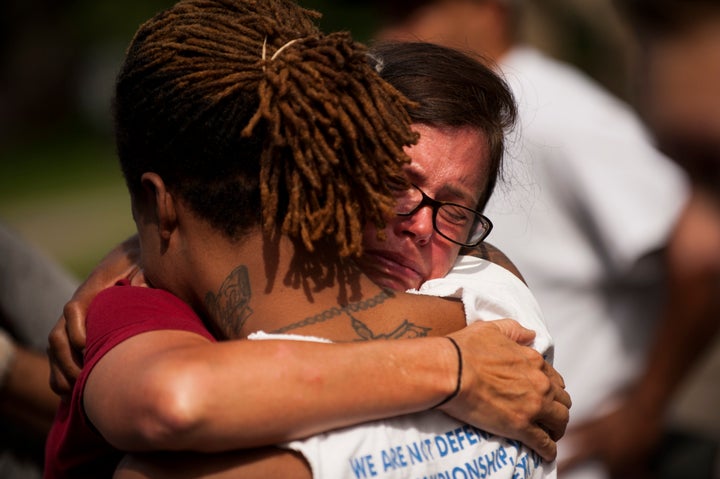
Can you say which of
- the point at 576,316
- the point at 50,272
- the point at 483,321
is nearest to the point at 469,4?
the point at 576,316

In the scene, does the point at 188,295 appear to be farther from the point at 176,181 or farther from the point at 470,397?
the point at 470,397

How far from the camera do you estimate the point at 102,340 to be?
2.14m

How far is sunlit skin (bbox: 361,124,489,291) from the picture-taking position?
239 cm

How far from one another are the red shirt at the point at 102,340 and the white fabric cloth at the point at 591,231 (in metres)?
2.26

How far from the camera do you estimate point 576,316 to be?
4.51 m

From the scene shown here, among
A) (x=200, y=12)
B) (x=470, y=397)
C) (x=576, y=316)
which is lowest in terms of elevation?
(x=576, y=316)

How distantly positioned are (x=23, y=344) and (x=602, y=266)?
241 centimetres

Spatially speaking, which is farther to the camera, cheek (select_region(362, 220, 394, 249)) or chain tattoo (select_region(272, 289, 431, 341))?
cheek (select_region(362, 220, 394, 249))

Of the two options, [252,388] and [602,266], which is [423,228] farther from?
[602,266]

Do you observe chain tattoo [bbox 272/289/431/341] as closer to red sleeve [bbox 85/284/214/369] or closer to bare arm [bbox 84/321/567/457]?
bare arm [bbox 84/321/567/457]

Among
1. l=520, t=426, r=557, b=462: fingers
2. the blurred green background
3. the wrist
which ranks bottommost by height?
the blurred green background

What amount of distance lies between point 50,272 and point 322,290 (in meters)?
1.58

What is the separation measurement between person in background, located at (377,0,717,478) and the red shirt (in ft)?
7.38

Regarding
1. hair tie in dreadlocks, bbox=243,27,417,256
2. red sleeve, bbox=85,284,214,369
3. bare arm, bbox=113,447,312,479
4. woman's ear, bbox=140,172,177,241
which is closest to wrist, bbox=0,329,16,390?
red sleeve, bbox=85,284,214,369
